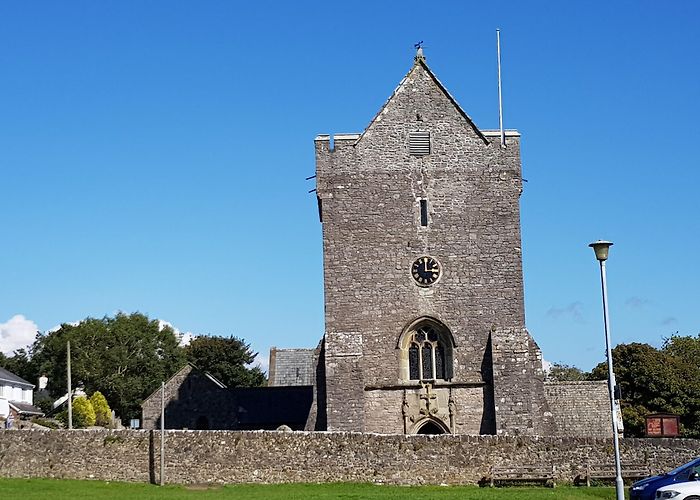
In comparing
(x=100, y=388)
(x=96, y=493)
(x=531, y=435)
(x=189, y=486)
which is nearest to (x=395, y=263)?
(x=531, y=435)

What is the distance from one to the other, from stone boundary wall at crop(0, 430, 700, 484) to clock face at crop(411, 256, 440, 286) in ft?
23.6

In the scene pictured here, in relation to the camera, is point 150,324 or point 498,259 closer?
point 498,259

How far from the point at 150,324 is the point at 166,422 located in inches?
1653

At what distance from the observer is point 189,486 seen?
3500 cm

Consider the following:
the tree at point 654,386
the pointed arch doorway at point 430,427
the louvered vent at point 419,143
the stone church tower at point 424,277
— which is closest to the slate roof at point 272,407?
the stone church tower at point 424,277

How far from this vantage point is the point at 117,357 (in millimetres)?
85188

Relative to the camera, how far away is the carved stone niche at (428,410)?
3844 cm

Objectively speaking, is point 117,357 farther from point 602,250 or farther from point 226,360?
point 602,250

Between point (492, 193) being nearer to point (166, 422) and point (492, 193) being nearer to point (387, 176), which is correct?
point (387, 176)

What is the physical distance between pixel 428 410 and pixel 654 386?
31251 mm

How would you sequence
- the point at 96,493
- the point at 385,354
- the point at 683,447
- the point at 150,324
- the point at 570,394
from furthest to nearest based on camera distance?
1. the point at 150,324
2. the point at 570,394
3. the point at 385,354
4. the point at 683,447
5. the point at 96,493

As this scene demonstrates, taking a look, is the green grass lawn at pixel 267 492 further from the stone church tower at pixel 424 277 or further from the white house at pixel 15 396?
the white house at pixel 15 396

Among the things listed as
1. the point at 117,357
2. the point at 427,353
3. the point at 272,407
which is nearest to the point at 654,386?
the point at 272,407

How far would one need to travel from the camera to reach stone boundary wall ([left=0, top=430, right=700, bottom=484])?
34.4 metres
